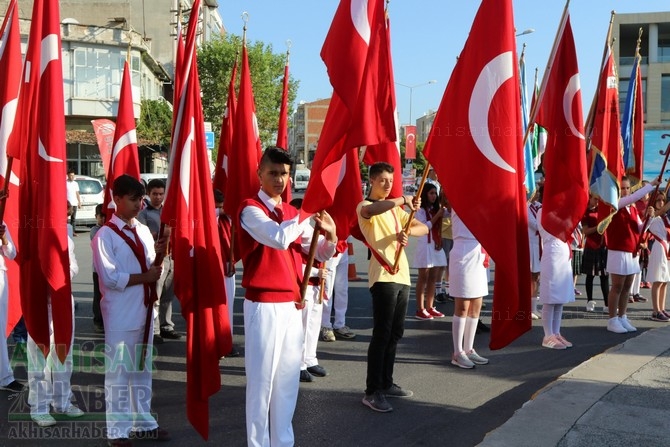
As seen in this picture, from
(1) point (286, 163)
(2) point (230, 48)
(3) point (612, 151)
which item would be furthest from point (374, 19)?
(2) point (230, 48)

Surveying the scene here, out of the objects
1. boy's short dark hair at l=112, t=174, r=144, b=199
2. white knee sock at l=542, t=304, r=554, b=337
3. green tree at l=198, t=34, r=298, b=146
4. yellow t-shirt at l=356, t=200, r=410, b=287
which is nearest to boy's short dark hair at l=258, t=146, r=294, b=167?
boy's short dark hair at l=112, t=174, r=144, b=199

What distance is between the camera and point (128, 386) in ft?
Answer: 15.2

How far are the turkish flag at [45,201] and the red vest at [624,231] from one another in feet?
22.2

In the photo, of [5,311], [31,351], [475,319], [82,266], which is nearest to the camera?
[31,351]

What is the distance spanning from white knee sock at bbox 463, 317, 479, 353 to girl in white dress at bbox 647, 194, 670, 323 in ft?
13.2

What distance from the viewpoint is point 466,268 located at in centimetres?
700

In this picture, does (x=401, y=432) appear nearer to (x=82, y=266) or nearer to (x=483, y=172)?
(x=483, y=172)

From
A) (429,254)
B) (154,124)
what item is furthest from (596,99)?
(154,124)

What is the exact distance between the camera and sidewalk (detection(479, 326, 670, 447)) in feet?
14.5

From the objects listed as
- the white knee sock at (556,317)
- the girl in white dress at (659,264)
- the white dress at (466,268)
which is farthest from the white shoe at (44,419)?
the girl in white dress at (659,264)

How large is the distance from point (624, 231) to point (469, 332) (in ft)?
10.1

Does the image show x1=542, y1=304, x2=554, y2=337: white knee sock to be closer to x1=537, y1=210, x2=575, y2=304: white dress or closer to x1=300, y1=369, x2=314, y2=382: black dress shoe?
x1=537, y1=210, x2=575, y2=304: white dress

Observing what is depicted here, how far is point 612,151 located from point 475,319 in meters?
2.93

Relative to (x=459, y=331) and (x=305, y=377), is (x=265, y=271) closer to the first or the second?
(x=305, y=377)
